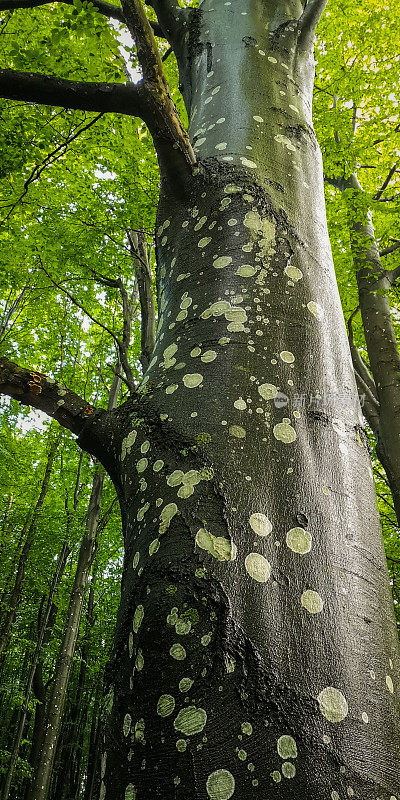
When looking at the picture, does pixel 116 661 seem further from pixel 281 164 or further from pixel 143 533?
pixel 281 164

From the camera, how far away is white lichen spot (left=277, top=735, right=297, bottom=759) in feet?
2.38

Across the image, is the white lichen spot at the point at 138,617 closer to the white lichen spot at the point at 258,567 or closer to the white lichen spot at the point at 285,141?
the white lichen spot at the point at 258,567

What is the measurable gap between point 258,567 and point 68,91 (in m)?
1.43

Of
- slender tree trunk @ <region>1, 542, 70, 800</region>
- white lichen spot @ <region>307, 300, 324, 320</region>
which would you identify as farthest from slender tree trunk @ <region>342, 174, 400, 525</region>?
slender tree trunk @ <region>1, 542, 70, 800</region>

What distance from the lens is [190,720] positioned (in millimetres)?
767

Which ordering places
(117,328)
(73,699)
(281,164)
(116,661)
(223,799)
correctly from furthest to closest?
(73,699) < (117,328) < (281,164) < (116,661) < (223,799)

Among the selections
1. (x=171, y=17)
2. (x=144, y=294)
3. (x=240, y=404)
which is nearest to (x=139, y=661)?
(x=240, y=404)

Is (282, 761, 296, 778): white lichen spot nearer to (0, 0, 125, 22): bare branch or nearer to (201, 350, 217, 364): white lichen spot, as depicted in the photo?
(201, 350, 217, 364): white lichen spot

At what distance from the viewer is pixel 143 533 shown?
1036 mm

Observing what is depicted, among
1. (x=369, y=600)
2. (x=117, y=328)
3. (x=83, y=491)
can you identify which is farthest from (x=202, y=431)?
(x=83, y=491)

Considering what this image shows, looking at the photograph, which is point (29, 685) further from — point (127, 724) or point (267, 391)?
point (267, 391)

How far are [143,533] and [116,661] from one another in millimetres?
237

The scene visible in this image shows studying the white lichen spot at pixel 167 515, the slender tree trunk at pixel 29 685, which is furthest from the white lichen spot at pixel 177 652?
the slender tree trunk at pixel 29 685

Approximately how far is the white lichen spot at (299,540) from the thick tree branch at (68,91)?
4.21 feet
